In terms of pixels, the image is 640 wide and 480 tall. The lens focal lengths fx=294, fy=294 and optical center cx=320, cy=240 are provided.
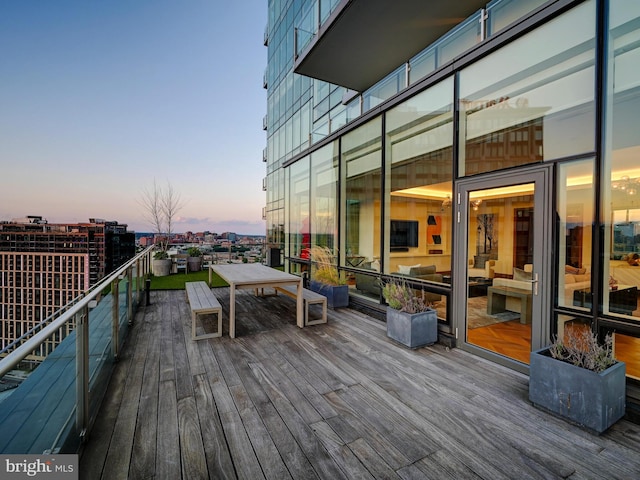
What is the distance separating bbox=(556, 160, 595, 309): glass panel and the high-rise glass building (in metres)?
0.01

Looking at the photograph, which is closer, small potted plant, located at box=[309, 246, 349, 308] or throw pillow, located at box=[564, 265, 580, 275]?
throw pillow, located at box=[564, 265, 580, 275]

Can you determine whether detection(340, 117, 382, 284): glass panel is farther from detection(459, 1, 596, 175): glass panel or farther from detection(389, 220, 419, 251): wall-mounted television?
detection(459, 1, 596, 175): glass panel

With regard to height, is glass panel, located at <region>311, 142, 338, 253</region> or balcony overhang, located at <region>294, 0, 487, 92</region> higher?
balcony overhang, located at <region>294, 0, 487, 92</region>

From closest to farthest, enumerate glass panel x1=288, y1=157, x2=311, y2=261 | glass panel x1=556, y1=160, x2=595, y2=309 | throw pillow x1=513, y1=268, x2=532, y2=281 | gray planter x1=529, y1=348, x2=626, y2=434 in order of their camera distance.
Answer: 1. gray planter x1=529, y1=348, x2=626, y2=434
2. glass panel x1=556, y1=160, x2=595, y2=309
3. throw pillow x1=513, y1=268, x2=532, y2=281
4. glass panel x1=288, y1=157, x2=311, y2=261

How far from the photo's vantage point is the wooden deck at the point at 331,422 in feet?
5.51

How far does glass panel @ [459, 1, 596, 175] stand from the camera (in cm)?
257

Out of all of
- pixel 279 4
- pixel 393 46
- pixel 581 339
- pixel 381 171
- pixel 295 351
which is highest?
pixel 279 4

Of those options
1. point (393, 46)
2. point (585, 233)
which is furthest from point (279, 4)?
point (585, 233)

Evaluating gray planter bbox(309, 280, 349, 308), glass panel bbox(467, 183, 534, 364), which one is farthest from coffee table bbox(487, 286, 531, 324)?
gray planter bbox(309, 280, 349, 308)

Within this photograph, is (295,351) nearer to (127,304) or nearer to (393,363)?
(393,363)

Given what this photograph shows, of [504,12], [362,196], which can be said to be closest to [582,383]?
[362,196]

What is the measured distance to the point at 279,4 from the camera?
1519 cm

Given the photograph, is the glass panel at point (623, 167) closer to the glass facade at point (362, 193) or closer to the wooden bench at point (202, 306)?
the glass facade at point (362, 193)

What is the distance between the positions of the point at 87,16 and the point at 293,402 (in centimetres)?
1253
